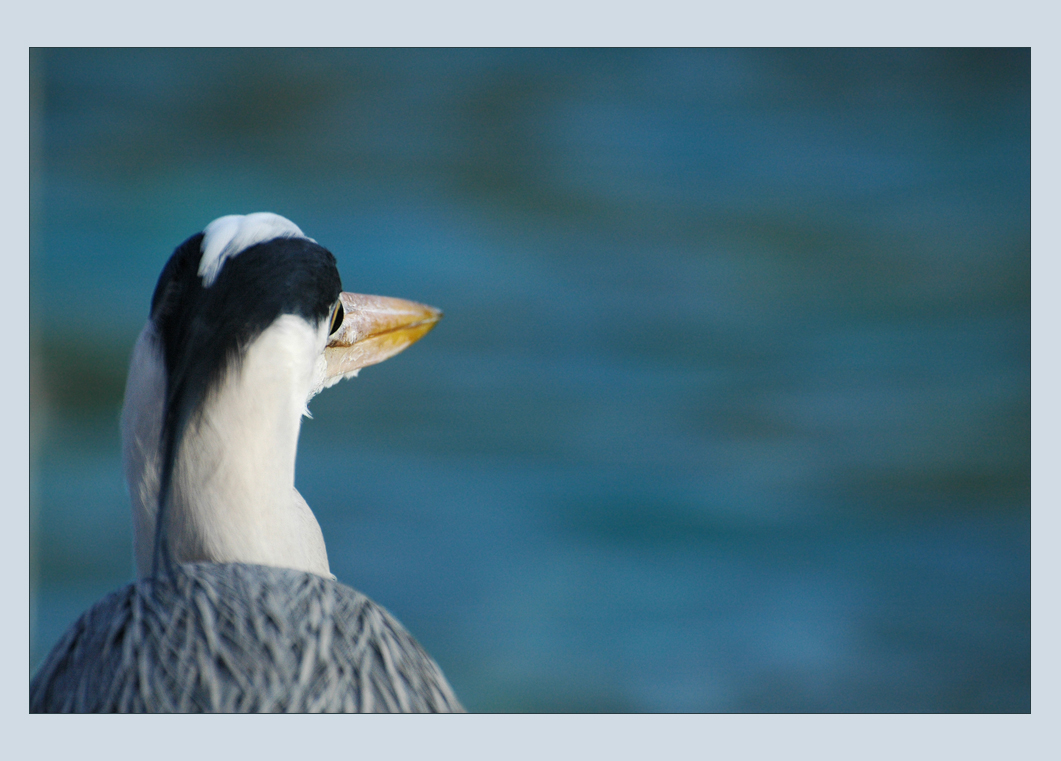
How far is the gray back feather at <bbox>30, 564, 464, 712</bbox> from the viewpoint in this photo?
1.23 m

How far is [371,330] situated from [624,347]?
0.94 metres

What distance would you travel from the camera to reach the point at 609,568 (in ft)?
8.07

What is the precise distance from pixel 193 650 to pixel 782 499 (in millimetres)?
1502

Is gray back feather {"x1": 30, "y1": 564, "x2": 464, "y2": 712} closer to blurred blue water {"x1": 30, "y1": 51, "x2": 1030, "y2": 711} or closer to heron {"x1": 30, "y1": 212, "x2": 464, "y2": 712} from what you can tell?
heron {"x1": 30, "y1": 212, "x2": 464, "y2": 712}

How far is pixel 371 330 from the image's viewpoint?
172 cm

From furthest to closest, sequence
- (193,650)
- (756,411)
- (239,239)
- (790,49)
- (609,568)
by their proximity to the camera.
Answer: (609,568)
(756,411)
(790,49)
(239,239)
(193,650)

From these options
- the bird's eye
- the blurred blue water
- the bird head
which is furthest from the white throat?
the blurred blue water

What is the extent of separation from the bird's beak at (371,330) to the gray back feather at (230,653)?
428 millimetres

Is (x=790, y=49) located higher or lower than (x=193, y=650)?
higher

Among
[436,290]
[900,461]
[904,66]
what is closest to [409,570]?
[436,290]

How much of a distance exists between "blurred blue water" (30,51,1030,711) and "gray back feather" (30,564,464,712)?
43 cm

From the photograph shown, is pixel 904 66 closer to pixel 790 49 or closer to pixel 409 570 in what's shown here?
pixel 790 49

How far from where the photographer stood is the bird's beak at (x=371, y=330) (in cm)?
166

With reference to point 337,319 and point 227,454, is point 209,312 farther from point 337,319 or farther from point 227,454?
point 337,319
